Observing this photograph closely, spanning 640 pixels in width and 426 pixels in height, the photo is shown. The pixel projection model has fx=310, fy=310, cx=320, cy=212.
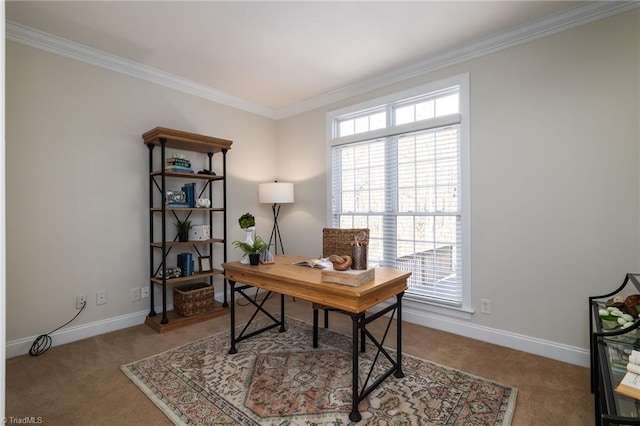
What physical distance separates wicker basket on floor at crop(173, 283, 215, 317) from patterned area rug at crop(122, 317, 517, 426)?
0.65 meters

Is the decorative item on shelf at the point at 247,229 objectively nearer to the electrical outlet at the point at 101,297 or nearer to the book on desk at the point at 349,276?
the book on desk at the point at 349,276

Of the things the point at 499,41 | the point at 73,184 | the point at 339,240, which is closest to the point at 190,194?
the point at 73,184

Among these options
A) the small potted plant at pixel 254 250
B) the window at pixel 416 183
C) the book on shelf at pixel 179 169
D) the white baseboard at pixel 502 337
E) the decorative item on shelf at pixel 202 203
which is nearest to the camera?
the white baseboard at pixel 502 337

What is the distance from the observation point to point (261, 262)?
8.36 feet

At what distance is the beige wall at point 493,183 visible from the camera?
226 centimetres

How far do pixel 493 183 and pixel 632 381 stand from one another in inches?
75.2

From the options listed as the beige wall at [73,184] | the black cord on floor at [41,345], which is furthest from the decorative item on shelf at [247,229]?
the black cord on floor at [41,345]

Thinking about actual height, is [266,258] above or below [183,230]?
below

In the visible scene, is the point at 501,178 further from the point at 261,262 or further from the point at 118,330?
the point at 118,330

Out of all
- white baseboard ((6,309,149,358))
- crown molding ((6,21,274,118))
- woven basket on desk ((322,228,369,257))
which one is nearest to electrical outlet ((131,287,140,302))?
white baseboard ((6,309,149,358))

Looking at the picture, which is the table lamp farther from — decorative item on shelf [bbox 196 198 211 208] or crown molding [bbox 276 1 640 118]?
crown molding [bbox 276 1 640 118]

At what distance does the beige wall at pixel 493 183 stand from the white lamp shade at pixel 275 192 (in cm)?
135

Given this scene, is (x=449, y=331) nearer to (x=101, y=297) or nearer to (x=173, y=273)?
(x=173, y=273)

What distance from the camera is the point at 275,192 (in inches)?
155
